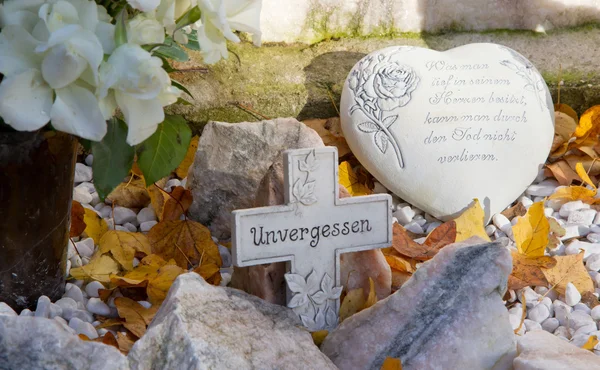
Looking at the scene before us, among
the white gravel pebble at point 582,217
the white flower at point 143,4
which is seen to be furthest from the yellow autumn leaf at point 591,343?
the white flower at point 143,4

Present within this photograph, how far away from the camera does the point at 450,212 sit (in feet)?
6.39

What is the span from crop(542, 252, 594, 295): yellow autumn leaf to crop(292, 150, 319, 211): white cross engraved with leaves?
0.60m

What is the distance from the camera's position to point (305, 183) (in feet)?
4.93

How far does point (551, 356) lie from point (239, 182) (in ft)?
2.74

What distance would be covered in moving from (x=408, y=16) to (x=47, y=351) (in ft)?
5.53

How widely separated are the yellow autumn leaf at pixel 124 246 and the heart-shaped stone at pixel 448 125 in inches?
23.7

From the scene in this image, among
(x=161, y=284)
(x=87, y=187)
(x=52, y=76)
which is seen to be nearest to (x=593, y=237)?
(x=161, y=284)

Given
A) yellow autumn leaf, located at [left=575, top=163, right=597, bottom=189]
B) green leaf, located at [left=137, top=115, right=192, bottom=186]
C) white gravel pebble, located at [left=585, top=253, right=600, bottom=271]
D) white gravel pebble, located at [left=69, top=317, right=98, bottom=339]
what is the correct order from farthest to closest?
yellow autumn leaf, located at [left=575, top=163, right=597, bottom=189] < white gravel pebble, located at [left=585, top=253, right=600, bottom=271] < white gravel pebble, located at [left=69, top=317, right=98, bottom=339] < green leaf, located at [left=137, top=115, right=192, bottom=186]

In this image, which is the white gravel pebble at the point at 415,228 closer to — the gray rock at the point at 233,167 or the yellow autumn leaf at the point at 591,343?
the gray rock at the point at 233,167

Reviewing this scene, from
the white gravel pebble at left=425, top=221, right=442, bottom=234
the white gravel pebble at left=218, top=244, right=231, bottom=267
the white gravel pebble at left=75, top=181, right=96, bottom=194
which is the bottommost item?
the white gravel pebble at left=425, top=221, right=442, bottom=234

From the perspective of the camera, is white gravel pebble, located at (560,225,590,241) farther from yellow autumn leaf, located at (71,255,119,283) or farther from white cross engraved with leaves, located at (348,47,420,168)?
yellow autumn leaf, located at (71,255,119,283)

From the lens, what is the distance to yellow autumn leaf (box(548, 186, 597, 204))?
2049 millimetres

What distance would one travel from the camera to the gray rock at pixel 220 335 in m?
1.20

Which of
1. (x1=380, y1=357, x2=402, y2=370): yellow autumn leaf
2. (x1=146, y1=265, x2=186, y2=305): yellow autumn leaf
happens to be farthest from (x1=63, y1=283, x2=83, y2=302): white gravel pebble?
(x1=380, y1=357, x2=402, y2=370): yellow autumn leaf
